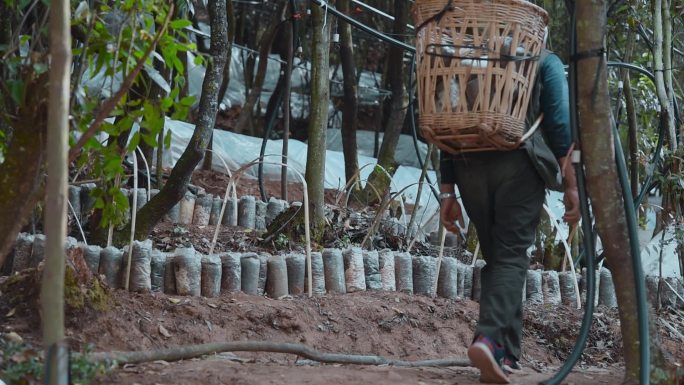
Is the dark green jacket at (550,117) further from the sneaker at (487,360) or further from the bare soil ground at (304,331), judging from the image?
the bare soil ground at (304,331)

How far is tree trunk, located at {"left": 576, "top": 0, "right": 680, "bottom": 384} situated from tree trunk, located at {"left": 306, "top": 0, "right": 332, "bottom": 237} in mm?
3165

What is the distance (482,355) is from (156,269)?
7.10 feet

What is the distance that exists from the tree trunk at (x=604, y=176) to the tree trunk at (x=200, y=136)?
2.53 m

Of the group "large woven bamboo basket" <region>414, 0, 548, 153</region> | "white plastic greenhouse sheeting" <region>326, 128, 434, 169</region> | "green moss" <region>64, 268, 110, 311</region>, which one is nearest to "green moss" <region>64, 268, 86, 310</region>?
"green moss" <region>64, 268, 110, 311</region>

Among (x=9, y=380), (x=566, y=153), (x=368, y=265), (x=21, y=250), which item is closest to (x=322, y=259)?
(x=368, y=265)

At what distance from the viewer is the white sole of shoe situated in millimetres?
4109

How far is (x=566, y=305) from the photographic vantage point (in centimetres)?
721

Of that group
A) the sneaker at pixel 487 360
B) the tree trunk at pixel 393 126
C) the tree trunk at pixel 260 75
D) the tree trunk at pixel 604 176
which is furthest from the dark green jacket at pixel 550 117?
the tree trunk at pixel 260 75

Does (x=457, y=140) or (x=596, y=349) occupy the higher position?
(x=457, y=140)

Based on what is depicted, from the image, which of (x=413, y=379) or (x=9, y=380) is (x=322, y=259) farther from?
(x=9, y=380)

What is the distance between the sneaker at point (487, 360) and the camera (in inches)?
162

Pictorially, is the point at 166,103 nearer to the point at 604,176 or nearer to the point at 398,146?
the point at 604,176

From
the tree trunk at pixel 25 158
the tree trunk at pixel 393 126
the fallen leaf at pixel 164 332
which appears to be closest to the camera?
the tree trunk at pixel 25 158

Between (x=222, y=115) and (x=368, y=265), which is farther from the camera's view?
(x=222, y=115)
